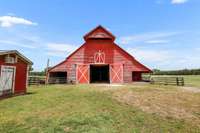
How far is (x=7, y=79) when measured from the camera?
13938 mm

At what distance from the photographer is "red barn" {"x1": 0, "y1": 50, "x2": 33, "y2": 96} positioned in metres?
13.4

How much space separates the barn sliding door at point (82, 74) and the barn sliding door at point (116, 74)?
10.2 feet

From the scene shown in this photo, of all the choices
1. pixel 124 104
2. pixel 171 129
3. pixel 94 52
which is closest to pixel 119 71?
pixel 94 52

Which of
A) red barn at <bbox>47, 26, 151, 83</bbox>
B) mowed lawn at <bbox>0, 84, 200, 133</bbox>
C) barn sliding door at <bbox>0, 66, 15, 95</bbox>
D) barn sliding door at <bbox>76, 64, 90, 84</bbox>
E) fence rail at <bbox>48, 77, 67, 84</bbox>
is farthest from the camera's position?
fence rail at <bbox>48, 77, 67, 84</bbox>

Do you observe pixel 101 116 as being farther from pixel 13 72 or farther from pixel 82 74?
pixel 82 74

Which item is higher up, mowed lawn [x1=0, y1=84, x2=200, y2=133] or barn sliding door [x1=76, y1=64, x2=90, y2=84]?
barn sliding door [x1=76, y1=64, x2=90, y2=84]

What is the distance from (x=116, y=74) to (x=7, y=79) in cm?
1379

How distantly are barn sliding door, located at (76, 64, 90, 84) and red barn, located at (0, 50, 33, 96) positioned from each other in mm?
8210

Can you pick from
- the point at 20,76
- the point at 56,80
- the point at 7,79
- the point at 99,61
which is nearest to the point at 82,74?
the point at 99,61

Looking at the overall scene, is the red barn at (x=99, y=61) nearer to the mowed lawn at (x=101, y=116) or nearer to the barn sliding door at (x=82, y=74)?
the barn sliding door at (x=82, y=74)

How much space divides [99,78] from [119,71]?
28.8 feet

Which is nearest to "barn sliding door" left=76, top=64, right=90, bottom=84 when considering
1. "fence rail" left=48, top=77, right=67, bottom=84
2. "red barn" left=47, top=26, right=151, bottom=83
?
"red barn" left=47, top=26, right=151, bottom=83

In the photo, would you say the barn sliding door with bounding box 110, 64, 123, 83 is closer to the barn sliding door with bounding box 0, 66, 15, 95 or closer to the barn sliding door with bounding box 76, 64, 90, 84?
the barn sliding door with bounding box 76, 64, 90, 84

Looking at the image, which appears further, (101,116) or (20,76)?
(20,76)
